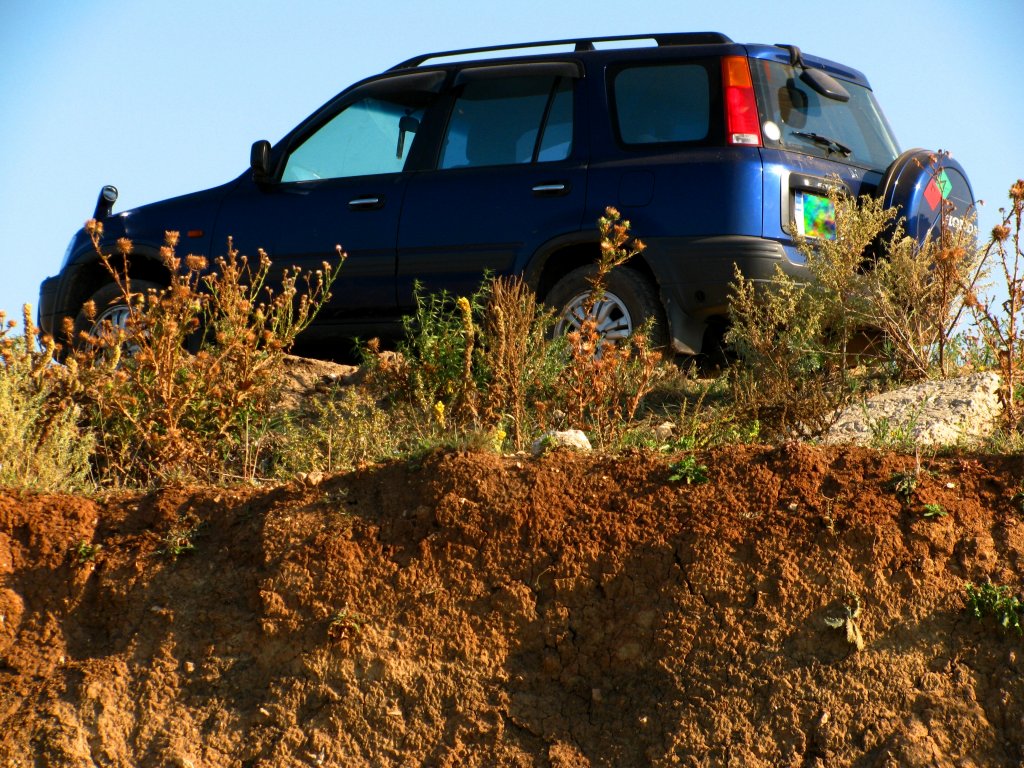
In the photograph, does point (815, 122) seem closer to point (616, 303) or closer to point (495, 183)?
point (616, 303)

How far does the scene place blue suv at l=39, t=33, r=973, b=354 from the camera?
676cm

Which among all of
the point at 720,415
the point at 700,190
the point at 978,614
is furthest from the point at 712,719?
the point at 700,190

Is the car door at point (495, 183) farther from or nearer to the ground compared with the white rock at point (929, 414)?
farther from the ground

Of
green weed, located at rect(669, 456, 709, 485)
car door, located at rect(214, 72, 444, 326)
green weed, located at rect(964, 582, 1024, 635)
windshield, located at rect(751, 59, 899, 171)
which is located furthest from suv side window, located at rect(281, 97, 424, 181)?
green weed, located at rect(964, 582, 1024, 635)

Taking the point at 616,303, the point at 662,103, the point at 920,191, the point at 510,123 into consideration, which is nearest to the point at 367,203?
the point at 510,123

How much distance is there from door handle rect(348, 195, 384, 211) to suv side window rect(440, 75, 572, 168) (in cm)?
42

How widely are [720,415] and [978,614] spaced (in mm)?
1974

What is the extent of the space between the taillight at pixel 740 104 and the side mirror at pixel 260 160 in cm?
283

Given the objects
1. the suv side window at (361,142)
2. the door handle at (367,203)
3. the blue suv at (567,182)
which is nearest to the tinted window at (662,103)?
the blue suv at (567,182)

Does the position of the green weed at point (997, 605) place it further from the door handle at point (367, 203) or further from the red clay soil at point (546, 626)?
the door handle at point (367, 203)

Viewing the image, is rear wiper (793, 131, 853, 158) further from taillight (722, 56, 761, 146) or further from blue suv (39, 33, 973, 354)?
taillight (722, 56, 761, 146)

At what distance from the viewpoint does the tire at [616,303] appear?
6836 millimetres

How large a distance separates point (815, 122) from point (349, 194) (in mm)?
2707

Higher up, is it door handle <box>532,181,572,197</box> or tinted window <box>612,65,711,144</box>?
tinted window <box>612,65,711,144</box>
